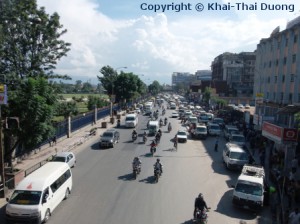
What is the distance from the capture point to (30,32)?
1183 inches

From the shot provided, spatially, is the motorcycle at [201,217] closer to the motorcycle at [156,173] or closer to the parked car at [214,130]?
the motorcycle at [156,173]

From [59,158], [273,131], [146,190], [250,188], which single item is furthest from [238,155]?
[59,158]

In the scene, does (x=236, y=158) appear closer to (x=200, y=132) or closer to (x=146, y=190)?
(x=146, y=190)

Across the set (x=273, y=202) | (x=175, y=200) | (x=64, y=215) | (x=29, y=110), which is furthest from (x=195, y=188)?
(x=29, y=110)

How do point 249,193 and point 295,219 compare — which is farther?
point 249,193

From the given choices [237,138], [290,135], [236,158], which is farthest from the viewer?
[237,138]

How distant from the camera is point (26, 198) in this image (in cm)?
1533

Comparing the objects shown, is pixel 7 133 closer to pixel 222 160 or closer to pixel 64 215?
pixel 64 215

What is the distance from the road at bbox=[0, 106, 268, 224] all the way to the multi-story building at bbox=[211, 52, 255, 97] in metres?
89.7

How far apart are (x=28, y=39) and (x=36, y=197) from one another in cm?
1906

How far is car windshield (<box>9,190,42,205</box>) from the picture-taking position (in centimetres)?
1518

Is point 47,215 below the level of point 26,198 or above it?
below

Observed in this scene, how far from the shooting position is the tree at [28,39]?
2781 centimetres

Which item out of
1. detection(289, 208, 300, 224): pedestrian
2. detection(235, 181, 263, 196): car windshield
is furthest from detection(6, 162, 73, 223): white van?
detection(289, 208, 300, 224): pedestrian
